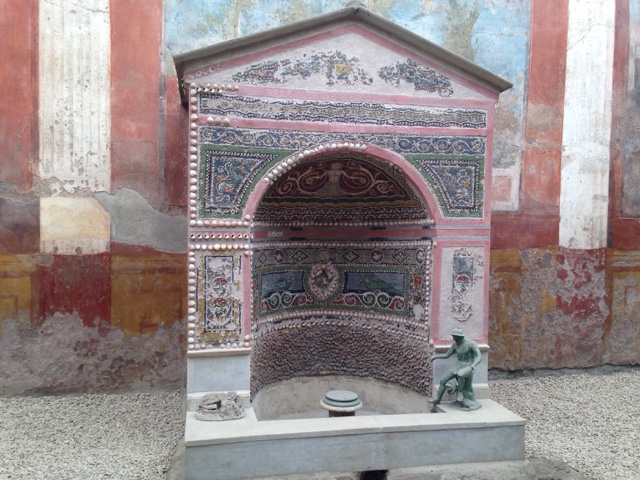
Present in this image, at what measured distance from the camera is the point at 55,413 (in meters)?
4.96

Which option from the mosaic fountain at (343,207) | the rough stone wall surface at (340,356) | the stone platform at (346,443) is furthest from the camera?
the rough stone wall surface at (340,356)

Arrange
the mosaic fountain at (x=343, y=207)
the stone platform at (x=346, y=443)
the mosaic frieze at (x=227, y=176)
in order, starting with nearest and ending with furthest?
the stone platform at (x=346, y=443), the mosaic fountain at (x=343, y=207), the mosaic frieze at (x=227, y=176)

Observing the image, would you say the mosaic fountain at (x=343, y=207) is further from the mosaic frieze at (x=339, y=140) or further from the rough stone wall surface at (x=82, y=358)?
the rough stone wall surface at (x=82, y=358)

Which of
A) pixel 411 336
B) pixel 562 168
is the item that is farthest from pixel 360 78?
pixel 562 168

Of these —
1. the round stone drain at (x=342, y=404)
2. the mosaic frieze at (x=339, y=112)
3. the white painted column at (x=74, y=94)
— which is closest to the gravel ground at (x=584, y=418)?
the round stone drain at (x=342, y=404)

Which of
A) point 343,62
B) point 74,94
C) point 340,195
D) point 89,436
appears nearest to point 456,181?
point 340,195

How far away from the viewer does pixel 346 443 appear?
368cm

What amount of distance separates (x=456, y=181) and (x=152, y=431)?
11.1ft

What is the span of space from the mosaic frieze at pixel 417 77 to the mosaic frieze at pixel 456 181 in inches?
22.4

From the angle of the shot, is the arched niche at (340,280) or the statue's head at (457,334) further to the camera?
the arched niche at (340,280)

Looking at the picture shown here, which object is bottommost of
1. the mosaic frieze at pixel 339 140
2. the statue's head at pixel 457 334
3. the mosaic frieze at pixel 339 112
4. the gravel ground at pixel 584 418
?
the gravel ground at pixel 584 418

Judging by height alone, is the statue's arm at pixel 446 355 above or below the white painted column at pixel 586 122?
below

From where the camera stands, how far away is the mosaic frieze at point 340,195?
4605 millimetres

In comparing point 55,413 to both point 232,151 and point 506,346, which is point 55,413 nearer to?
point 232,151
